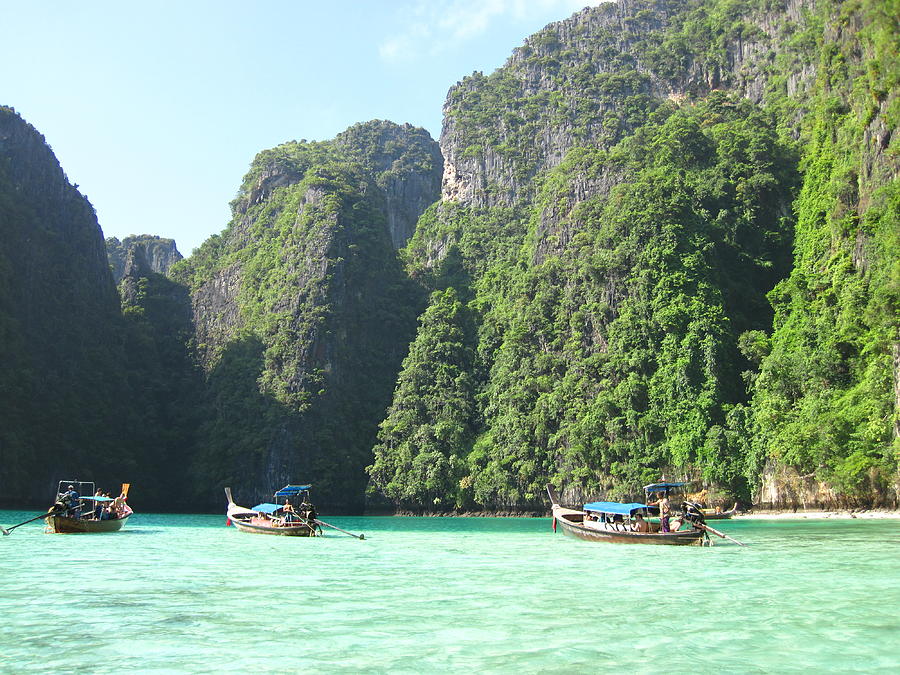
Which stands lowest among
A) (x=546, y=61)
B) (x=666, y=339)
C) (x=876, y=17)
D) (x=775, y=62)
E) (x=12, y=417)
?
Answer: (x=12, y=417)

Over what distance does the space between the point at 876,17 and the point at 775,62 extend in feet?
114

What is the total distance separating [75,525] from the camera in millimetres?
28219

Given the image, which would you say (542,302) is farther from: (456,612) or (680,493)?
(456,612)

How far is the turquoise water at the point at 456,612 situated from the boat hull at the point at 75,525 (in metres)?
6.79

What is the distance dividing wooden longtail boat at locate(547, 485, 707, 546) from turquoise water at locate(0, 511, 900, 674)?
1877 millimetres

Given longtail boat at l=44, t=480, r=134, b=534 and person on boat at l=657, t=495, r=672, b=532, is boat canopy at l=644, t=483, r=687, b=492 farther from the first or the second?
longtail boat at l=44, t=480, r=134, b=534

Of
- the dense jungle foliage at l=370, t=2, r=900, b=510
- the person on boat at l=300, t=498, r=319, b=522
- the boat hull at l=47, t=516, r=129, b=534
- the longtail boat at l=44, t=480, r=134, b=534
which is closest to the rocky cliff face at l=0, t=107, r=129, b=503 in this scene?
the dense jungle foliage at l=370, t=2, r=900, b=510

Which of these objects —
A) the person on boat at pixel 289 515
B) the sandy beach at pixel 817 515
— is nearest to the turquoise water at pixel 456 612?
the person on boat at pixel 289 515

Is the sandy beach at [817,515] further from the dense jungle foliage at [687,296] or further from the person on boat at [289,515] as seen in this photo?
the person on boat at [289,515]

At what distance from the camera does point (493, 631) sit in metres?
10.5

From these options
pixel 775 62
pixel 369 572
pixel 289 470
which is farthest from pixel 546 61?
pixel 369 572

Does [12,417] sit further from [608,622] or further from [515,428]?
[608,622]

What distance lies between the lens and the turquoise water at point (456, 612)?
8.89m

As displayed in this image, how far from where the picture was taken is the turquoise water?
350 inches
